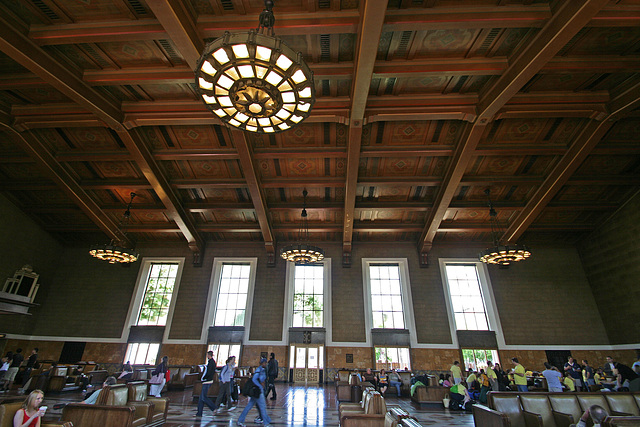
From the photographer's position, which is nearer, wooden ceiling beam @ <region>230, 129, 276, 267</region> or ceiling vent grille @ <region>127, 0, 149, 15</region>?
ceiling vent grille @ <region>127, 0, 149, 15</region>

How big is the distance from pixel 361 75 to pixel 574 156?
786 centimetres

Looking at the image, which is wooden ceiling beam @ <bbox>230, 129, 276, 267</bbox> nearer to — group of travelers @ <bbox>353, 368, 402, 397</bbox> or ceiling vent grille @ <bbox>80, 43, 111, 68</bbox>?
ceiling vent grille @ <bbox>80, 43, 111, 68</bbox>

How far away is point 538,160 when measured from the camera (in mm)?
10688

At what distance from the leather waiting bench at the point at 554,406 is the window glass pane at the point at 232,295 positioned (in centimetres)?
1067

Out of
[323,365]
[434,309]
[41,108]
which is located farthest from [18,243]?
[434,309]

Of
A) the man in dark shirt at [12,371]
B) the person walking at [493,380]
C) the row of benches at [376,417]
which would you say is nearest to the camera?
the row of benches at [376,417]

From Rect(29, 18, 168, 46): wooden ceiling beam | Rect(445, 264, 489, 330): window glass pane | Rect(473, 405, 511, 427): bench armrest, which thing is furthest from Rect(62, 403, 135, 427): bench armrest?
Rect(445, 264, 489, 330): window glass pane

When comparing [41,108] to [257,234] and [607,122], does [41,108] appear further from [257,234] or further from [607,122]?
[607,122]

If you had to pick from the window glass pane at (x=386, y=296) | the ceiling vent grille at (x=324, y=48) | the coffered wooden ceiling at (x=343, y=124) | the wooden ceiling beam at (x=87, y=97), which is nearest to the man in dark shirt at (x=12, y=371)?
the coffered wooden ceiling at (x=343, y=124)

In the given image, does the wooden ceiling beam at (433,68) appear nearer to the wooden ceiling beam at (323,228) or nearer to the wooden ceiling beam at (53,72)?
the wooden ceiling beam at (53,72)

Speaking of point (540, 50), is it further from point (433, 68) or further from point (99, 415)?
point (99, 415)

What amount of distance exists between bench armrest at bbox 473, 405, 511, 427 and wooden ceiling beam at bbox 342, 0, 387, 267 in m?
6.83

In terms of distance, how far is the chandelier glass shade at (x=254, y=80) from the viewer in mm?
4012

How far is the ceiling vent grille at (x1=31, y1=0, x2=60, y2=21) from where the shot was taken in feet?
20.6
